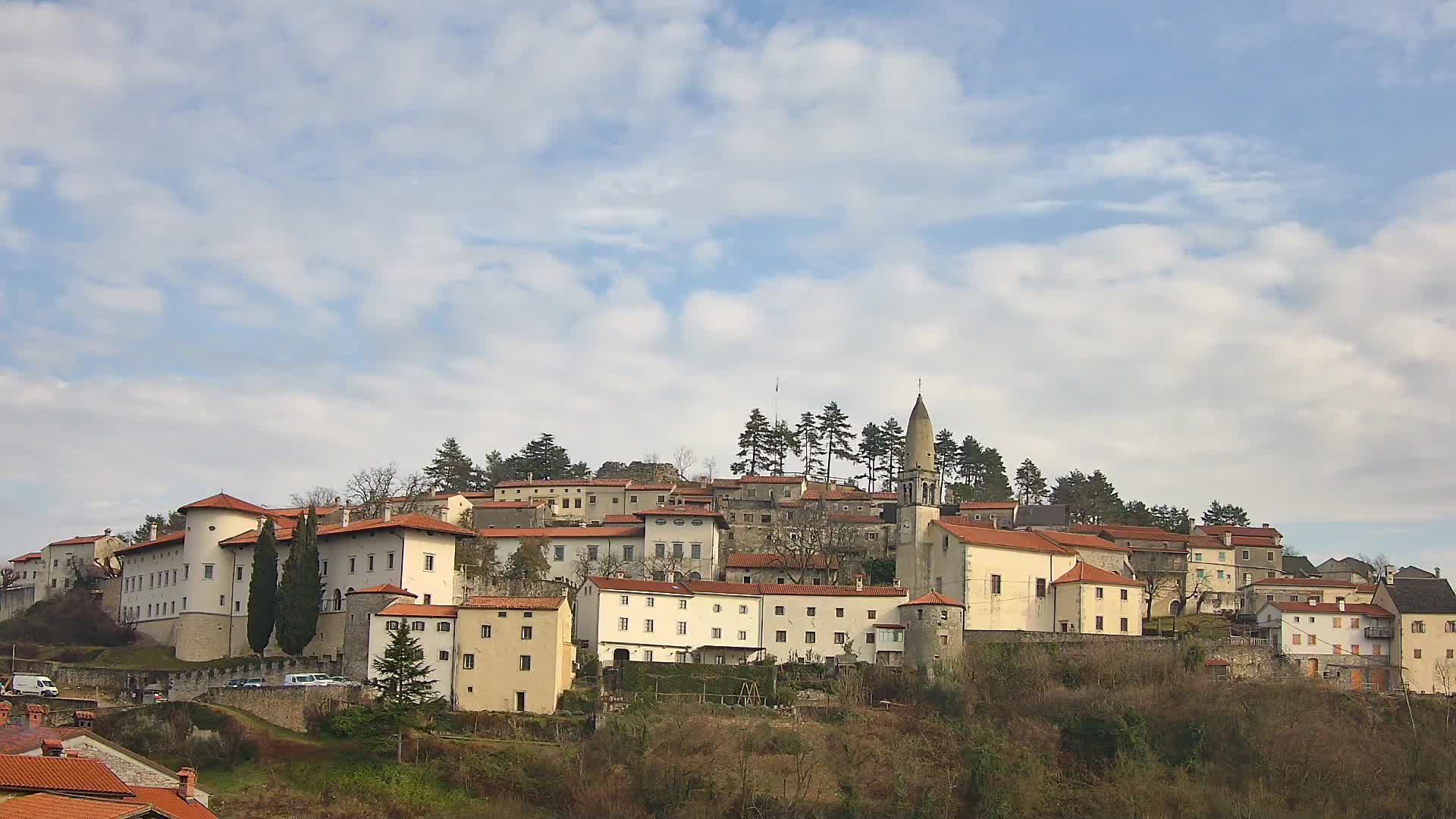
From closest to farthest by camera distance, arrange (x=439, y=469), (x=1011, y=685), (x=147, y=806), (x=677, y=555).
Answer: (x=147, y=806)
(x=1011, y=685)
(x=677, y=555)
(x=439, y=469)

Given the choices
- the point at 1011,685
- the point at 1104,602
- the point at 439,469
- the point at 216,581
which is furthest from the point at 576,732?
the point at 439,469

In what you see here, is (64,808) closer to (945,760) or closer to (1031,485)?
(945,760)

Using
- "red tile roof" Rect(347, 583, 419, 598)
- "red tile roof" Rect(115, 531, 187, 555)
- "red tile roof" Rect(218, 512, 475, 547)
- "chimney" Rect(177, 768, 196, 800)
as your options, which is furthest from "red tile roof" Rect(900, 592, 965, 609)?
"chimney" Rect(177, 768, 196, 800)

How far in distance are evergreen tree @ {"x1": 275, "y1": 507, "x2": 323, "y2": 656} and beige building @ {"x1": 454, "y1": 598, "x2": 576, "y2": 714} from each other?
8.85 metres

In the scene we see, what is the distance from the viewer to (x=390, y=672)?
187ft

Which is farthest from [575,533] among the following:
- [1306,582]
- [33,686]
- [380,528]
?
[1306,582]

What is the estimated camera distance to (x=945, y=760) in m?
60.6

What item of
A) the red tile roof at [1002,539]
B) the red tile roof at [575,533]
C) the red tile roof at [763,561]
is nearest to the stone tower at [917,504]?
the red tile roof at [1002,539]

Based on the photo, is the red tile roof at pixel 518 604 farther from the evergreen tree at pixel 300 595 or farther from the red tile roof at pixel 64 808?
the red tile roof at pixel 64 808

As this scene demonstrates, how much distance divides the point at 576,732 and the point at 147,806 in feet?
89.4

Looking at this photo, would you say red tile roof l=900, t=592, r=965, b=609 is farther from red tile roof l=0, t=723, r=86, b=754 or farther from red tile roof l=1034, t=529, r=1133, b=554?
red tile roof l=0, t=723, r=86, b=754

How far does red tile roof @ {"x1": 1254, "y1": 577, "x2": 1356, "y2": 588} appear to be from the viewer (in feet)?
283

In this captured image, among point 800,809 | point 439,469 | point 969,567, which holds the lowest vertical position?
point 800,809

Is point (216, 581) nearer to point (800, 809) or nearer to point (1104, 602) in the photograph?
point (800, 809)
